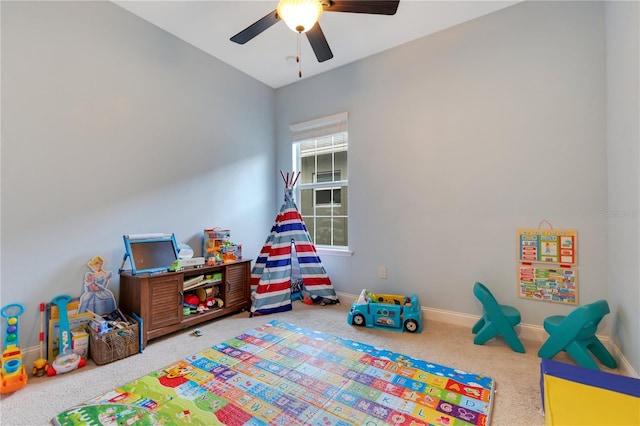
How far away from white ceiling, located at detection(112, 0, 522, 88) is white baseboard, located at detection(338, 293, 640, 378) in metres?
2.77

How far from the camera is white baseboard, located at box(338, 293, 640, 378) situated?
1.85 m

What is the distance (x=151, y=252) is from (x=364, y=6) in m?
2.56

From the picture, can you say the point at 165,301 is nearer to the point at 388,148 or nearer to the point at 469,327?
the point at 388,148

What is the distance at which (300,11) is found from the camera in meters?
1.70

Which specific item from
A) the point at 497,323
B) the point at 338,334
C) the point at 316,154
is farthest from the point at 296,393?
the point at 316,154

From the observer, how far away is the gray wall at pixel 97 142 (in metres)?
1.97

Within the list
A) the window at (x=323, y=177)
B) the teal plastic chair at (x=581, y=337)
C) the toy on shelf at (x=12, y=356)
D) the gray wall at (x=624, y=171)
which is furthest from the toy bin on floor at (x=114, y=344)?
the gray wall at (x=624, y=171)

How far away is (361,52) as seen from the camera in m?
3.15

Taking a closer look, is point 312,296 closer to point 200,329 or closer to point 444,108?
point 200,329

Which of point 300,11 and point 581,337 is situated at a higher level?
point 300,11

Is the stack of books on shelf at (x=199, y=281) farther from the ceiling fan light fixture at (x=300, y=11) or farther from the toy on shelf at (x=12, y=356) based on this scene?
the ceiling fan light fixture at (x=300, y=11)

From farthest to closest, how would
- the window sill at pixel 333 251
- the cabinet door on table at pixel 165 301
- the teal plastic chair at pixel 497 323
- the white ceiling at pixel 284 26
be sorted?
the window sill at pixel 333 251 < the white ceiling at pixel 284 26 < the cabinet door on table at pixel 165 301 < the teal plastic chair at pixel 497 323

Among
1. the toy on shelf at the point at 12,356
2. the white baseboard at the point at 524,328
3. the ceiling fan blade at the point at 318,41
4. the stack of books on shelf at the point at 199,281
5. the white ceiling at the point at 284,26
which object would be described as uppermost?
the white ceiling at the point at 284,26

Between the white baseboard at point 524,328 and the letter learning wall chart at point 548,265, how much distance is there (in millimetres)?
273
